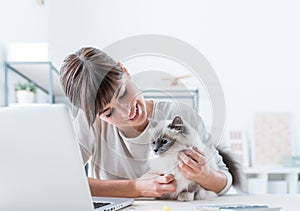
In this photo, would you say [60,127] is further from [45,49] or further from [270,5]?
[270,5]

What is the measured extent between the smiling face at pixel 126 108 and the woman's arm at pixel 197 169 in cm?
19

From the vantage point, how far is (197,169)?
105 cm

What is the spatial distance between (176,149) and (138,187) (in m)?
0.20

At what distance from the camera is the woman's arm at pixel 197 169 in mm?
1042

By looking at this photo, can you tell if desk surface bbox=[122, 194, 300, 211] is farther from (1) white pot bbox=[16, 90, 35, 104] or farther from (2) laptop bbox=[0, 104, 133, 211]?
(1) white pot bbox=[16, 90, 35, 104]

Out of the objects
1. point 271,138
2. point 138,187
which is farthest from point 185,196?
point 271,138

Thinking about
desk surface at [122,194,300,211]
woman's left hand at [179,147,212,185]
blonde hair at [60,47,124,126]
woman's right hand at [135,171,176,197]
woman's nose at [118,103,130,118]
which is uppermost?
blonde hair at [60,47,124,126]

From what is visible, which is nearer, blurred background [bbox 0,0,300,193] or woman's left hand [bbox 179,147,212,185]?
woman's left hand [bbox 179,147,212,185]

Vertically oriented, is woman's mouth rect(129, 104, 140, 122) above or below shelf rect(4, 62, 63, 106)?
below

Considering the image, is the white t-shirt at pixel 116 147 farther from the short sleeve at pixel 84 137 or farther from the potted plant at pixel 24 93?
the potted plant at pixel 24 93

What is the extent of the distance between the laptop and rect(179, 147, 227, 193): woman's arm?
35cm

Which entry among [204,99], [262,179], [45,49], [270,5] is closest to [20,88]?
[45,49]

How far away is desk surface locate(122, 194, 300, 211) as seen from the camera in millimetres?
978

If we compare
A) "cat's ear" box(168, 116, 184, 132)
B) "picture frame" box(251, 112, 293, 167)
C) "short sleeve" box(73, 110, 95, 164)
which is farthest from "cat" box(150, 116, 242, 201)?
"picture frame" box(251, 112, 293, 167)
